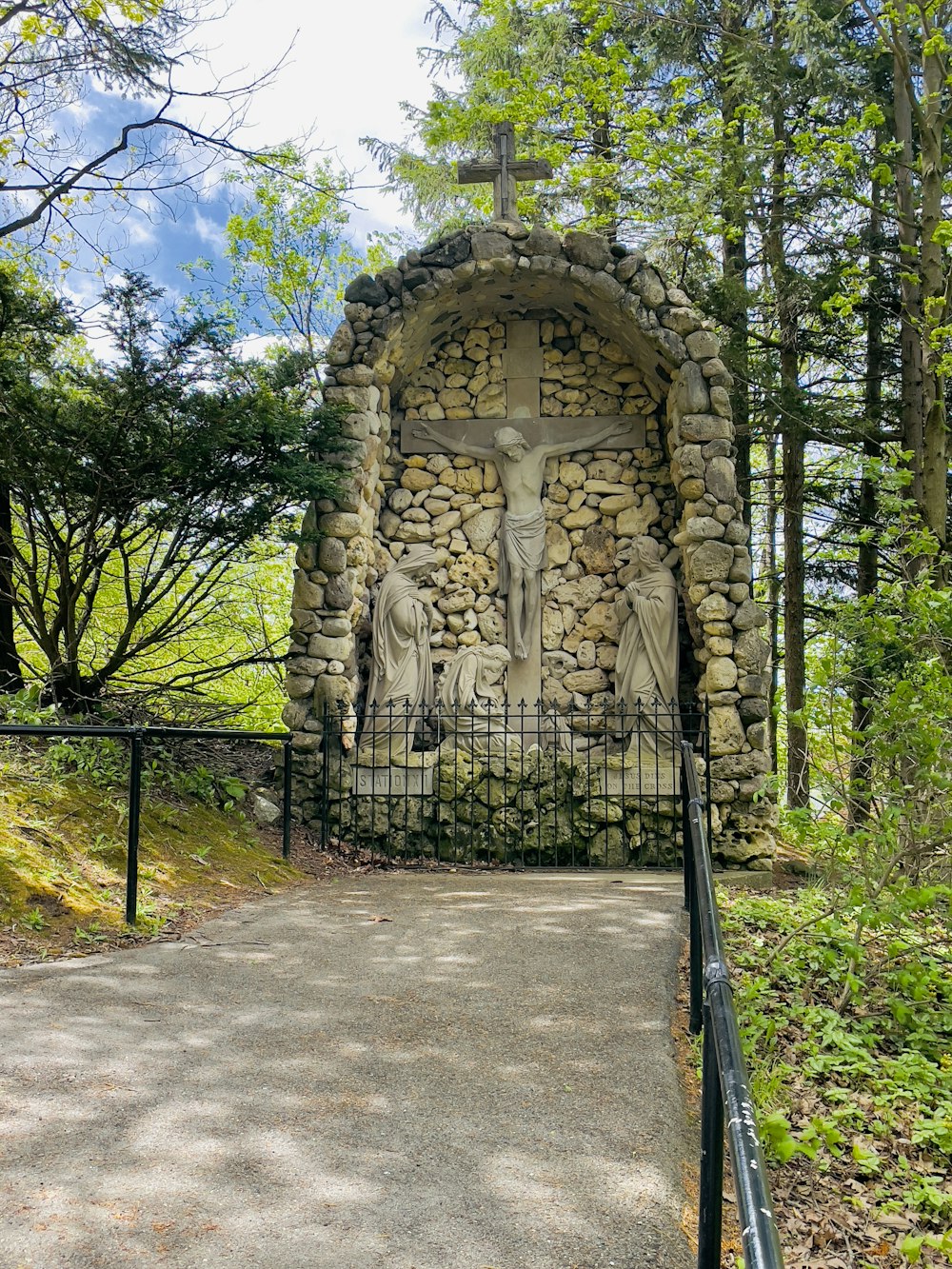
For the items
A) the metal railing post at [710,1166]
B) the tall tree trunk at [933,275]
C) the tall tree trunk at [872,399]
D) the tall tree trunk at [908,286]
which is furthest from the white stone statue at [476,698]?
the metal railing post at [710,1166]

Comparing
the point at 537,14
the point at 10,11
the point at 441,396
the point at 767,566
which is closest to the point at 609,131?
the point at 537,14

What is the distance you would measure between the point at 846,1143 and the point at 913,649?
2.28 m

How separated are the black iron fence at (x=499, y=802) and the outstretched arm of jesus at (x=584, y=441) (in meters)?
2.66

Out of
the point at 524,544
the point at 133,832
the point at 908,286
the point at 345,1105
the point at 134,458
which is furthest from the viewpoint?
the point at 908,286

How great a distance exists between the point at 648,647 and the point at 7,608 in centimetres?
530

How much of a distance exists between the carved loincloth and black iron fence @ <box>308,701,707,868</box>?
5.46 feet

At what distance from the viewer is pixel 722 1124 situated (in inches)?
73.5

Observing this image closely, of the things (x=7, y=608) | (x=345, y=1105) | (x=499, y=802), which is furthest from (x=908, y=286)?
(x=345, y=1105)

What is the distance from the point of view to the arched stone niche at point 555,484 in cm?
832

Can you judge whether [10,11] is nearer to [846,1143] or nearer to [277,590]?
[846,1143]

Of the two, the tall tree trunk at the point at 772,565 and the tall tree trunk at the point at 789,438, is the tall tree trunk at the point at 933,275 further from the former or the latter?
the tall tree trunk at the point at 772,565

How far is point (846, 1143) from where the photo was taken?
325 centimetres

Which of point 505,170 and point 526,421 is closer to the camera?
point 505,170

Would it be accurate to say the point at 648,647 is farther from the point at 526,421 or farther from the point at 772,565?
the point at 772,565
